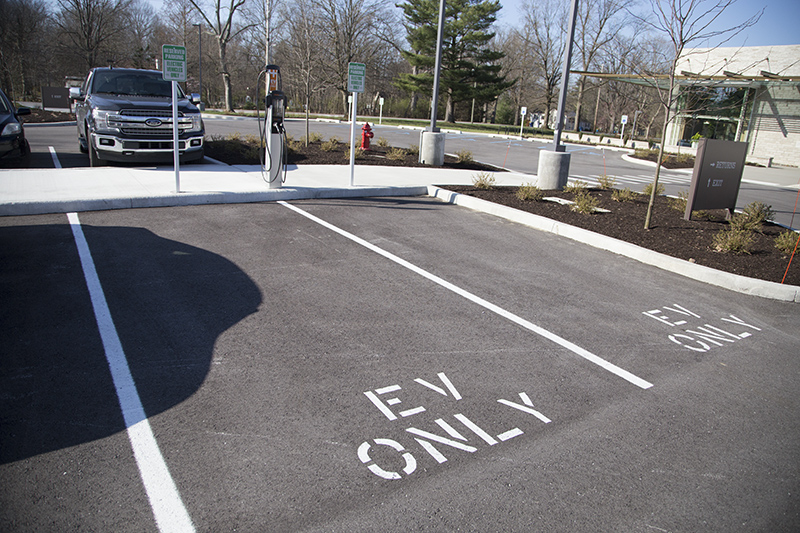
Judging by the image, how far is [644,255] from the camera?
25.5 feet

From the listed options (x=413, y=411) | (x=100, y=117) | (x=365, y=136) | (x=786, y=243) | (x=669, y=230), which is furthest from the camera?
(x=365, y=136)

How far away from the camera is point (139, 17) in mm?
70875

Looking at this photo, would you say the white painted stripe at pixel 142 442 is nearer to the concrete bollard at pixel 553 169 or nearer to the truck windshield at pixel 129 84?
the truck windshield at pixel 129 84

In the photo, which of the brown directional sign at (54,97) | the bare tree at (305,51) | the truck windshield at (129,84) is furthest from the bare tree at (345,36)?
the truck windshield at (129,84)

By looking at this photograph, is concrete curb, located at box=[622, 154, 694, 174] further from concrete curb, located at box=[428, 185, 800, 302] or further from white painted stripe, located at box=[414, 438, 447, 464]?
white painted stripe, located at box=[414, 438, 447, 464]

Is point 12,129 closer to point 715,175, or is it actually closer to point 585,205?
point 585,205

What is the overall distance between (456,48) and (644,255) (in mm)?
47574

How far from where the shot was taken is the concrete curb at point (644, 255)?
6.62 m

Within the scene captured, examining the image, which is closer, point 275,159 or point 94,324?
point 94,324

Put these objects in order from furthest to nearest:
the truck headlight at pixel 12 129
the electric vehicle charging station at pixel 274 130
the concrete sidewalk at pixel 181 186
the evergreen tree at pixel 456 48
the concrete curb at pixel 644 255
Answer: the evergreen tree at pixel 456 48 → the truck headlight at pixel 12 129 → the electric vehicle charging station at pixel 274 130 → the concrete sidewalk at pixel 181 186 → the concrete curb at pixel 644 255

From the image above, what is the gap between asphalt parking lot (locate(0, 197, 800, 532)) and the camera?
9.22 ft

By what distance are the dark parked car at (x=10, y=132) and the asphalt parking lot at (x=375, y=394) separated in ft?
19.1

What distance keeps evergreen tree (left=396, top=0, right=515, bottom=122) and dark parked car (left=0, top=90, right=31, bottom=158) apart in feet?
132

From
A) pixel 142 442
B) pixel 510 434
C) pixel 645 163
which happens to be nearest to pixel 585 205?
pixel 510 434
